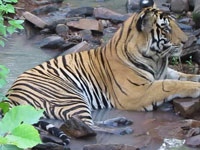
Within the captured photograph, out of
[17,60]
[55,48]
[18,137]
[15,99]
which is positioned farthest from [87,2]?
[18,137]

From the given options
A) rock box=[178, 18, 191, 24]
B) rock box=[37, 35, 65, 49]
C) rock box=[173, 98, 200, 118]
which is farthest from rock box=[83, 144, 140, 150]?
rock box=[178, 18, 191, 24]

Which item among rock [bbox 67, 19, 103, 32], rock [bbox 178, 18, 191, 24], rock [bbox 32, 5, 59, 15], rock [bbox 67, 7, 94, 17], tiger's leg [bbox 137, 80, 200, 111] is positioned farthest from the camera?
rock [bbox 32, 5, 59, 15]

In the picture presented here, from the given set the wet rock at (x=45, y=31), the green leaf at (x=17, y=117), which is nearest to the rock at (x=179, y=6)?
the wet rock at (x=45, y=31)

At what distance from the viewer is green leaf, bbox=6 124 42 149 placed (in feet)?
5.07

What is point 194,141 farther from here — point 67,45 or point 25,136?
point 67,45

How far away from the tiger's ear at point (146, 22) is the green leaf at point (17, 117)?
12.9 feet

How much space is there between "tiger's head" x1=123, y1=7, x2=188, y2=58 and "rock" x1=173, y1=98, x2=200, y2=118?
66cm

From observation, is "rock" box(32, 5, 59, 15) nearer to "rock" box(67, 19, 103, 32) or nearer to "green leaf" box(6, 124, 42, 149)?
"rock" box(67, 19, 103, 32)

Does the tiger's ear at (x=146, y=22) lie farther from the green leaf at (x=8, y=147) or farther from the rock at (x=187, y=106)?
the green leaf at (x=8, y=147)

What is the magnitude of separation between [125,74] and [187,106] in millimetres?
833

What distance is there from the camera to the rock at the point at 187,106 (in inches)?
201

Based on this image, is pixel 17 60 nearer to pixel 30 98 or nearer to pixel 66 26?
pixel 66 26

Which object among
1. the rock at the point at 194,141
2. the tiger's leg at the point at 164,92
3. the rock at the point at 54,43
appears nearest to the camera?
the rock at the point at 194,141

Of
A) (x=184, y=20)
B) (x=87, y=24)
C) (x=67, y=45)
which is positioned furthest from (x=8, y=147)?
(x=184, y=20)
